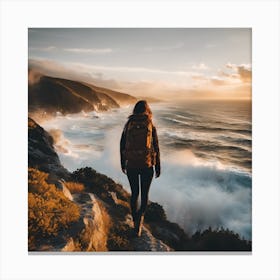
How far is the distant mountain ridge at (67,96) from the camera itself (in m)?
5.23

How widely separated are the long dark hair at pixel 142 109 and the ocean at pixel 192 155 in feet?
0.41

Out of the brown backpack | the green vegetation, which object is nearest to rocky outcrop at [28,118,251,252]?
the green vegetation

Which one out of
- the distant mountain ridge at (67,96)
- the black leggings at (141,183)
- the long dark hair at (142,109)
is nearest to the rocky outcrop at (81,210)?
the black leggings at (141,183)

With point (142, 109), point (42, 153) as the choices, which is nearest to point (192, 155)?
point (142, 109)

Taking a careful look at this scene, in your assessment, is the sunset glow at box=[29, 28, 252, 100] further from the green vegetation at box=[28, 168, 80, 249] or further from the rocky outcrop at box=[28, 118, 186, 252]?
the green vegetation at box=[28, 168, 80, 249]

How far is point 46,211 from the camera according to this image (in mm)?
4848

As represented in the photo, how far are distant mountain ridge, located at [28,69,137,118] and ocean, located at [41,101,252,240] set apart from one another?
15 cm

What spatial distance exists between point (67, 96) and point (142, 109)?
1096 millimetres
